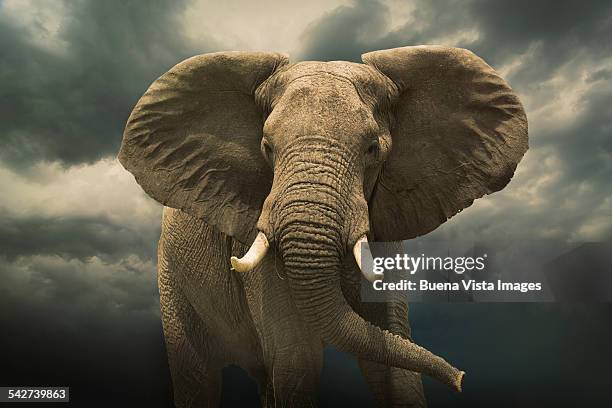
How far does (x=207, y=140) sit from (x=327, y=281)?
1.69 metres

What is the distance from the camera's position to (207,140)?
16.6 feet

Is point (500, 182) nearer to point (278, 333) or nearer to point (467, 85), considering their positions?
point (467, 85)

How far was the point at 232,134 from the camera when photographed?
498 cm

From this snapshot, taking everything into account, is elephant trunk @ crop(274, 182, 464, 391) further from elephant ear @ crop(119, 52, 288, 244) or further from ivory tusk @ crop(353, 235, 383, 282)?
elephant ear @ crop(119, 52, 288, 244)

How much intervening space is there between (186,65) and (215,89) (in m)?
0.29

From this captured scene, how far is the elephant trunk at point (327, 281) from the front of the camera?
3.85m

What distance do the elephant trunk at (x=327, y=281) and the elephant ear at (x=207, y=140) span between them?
3.07 feet

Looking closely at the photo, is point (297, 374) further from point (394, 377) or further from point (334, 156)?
point (334, 156)

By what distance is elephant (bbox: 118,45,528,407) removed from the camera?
4.16 metres

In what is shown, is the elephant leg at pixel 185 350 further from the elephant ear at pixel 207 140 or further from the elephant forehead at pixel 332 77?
the elephant forehead at pixel 332 77

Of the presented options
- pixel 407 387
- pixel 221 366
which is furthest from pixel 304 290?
pixel 221 366

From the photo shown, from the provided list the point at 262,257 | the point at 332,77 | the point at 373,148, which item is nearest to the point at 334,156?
the point at 373,148

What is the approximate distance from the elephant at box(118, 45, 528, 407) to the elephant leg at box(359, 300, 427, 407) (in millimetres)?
10

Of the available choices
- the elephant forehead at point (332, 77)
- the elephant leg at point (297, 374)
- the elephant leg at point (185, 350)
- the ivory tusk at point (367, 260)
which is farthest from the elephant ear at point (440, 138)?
the elephant leg at point (185, 350)
